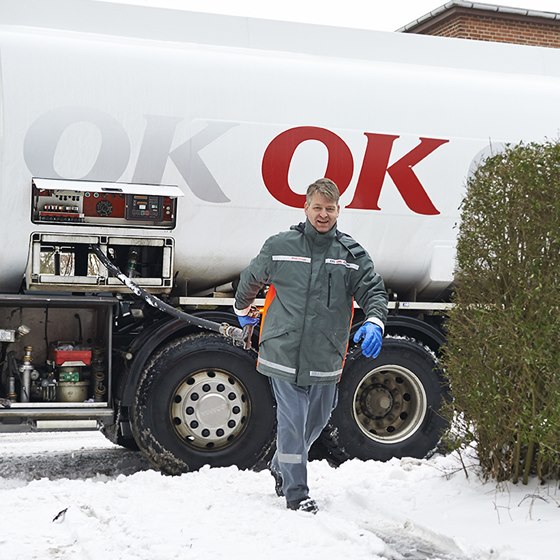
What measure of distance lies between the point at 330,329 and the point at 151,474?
6.63 ft

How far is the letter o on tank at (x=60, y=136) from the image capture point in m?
7.48

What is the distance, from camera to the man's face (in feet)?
19.5

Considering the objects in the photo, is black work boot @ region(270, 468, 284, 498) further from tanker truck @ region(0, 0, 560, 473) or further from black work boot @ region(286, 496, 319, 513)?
tanker truck @ region(0, 0, 560, 473)

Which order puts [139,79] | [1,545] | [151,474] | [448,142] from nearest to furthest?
[1,545] < [151,474] < [139,79] < [448,142]

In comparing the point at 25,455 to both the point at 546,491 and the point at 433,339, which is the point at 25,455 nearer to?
the point at 433,339

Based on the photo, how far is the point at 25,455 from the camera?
29.9 feet

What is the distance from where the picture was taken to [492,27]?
1967 centimetres

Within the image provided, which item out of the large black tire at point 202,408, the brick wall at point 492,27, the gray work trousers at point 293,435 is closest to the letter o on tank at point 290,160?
the large black tire at point 202,408

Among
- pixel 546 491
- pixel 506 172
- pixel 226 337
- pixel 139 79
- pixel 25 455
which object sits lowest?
pixel 25 455

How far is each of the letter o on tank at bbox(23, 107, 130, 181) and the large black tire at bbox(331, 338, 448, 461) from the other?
7.88 feet

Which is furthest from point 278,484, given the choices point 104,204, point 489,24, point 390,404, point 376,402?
point 489,24

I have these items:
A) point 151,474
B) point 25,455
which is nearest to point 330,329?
point 151,474

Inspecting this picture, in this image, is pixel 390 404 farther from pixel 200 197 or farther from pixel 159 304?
pixel 200 197

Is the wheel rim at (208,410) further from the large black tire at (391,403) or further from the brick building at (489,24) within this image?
the brick building at (489,24)
